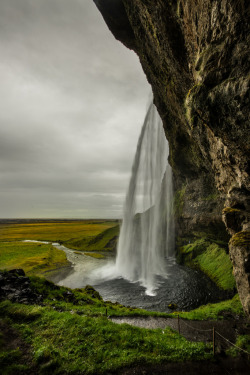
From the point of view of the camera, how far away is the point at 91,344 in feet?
34.0

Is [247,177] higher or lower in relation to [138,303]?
higher

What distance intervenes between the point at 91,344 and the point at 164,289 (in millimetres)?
18033

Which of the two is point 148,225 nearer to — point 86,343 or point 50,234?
point 86,343

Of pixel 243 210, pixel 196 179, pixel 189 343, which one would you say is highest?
pixel 196 179

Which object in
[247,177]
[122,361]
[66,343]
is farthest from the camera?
[247,177]

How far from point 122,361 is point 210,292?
2014 cm

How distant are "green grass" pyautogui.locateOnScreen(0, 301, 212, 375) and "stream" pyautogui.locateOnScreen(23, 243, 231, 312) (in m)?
9.63

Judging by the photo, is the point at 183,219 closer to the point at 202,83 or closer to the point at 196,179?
the point at 196,179

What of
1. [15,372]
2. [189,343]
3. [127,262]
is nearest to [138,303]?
[189,343]

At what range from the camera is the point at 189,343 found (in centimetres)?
1103

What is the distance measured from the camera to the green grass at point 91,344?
29.5ft

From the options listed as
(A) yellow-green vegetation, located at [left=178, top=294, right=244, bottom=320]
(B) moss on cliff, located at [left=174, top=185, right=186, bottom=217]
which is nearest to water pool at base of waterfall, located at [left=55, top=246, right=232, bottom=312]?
(A) yellow-green vegetation, located at [left=178, top=294, right=244, bottom=320]

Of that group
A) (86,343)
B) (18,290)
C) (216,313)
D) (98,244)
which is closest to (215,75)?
(86,343)

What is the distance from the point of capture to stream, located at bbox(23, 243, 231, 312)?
70.5 ft
